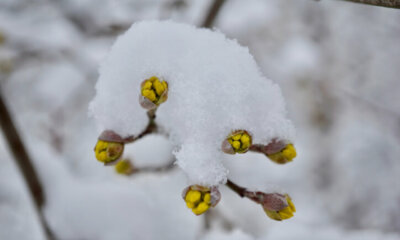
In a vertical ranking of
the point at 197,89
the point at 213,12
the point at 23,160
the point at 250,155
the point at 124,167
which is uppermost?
the point at 250,155

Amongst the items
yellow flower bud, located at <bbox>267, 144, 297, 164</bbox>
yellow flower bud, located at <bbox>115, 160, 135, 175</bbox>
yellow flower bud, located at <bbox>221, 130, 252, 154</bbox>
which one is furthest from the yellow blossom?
yellow flower bud, located at <bbox>115, 160, 135, 175</bbox>

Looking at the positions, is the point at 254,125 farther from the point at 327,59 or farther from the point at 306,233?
the point at 327,59

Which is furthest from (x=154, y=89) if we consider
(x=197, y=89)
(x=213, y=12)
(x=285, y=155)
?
(x=213, y=12)

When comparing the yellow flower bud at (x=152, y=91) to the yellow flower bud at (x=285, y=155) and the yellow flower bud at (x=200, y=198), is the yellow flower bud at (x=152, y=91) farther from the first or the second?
the yellow flower bud at (x=285, y=155)

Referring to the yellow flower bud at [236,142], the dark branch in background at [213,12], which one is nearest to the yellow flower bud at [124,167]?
the yellow flower bud at [236,142]

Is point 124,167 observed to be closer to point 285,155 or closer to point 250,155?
point 285,155

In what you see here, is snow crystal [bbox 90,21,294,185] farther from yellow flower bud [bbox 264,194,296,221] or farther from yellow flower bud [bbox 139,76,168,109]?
yellow flower bud [bbox 264,194,296,221]

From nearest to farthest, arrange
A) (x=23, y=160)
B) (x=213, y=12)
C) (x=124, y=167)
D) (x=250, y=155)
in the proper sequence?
(x=124, y=167) → (x=23, y=160) → (x=213, y=12) → (x=250, y=155)
